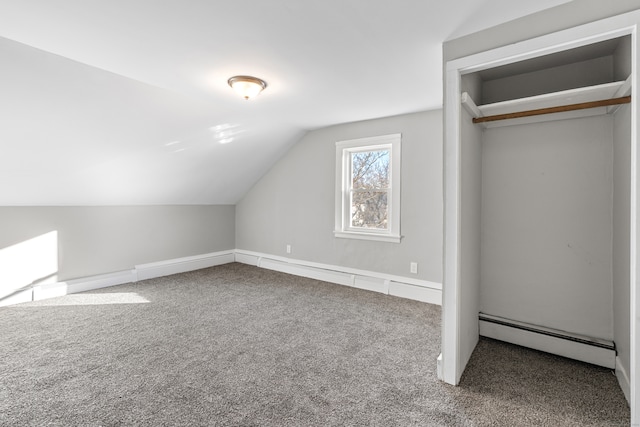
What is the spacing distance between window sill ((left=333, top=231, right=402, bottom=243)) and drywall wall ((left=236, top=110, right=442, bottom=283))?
59mm

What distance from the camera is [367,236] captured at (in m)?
4.22

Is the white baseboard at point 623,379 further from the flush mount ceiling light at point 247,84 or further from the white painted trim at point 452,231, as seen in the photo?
the flush mount ceiling light at point 247,84

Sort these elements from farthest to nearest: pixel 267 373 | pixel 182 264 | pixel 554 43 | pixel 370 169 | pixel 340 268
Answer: pixel 182 264 → pixel 340 268 → pixel 370 169 → pixel 267 373 → pixel 554 43

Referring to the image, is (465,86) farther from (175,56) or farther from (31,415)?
(31,415)

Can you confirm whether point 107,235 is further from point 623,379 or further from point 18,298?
point 623,379

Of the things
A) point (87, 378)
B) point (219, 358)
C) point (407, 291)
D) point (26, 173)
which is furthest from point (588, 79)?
point (26, 173)

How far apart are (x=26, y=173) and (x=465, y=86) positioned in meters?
4.18

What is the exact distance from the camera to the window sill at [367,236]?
13.1ft

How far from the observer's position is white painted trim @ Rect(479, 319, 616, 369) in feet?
7.11

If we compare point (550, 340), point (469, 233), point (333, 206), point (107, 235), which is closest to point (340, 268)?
point (333, 206)

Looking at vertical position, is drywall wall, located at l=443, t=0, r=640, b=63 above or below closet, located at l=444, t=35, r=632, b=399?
above

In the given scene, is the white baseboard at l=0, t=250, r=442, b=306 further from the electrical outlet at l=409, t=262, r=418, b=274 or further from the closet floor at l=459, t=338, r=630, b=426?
the closet floor at l=459, t=338, r=630, b=426


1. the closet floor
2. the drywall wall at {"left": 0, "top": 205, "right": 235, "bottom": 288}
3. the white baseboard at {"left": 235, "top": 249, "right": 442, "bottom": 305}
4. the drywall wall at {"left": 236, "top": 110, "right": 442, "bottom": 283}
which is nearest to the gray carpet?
the closet floor

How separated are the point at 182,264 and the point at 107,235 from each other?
46.4 inches
